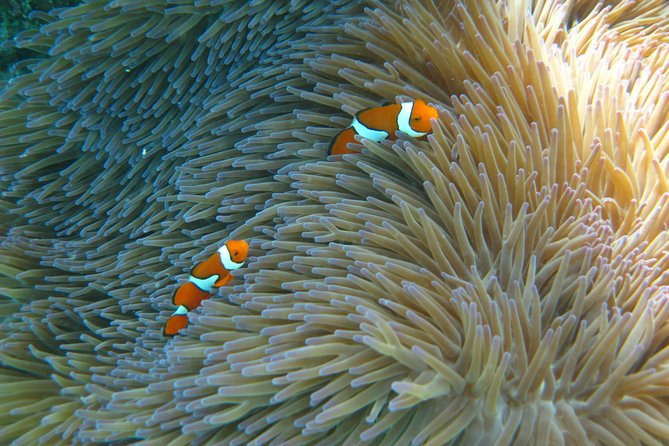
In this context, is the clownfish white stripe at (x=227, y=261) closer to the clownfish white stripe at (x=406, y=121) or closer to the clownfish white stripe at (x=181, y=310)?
the clownfish white stripe at (x=181, y=310)

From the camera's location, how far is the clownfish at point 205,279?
1670 millimetres

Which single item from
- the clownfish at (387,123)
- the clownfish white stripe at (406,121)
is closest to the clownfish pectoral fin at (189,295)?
the clownfish at (387,123)

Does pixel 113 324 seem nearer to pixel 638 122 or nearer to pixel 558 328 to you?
pixel 558 328

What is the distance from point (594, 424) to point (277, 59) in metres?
1.63

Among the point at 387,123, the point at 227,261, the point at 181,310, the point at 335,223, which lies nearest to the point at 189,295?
the point at 181,310

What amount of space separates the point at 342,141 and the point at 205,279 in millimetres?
638

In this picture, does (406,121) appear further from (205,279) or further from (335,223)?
(205,279)

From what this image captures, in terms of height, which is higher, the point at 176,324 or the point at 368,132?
the point at 368,132

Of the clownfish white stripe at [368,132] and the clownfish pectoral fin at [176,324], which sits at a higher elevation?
the clownfish white stripe at [368,132]

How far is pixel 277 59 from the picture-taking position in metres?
2.12

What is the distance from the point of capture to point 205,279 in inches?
66.4

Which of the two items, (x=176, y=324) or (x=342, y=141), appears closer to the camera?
(x=176, y=324)

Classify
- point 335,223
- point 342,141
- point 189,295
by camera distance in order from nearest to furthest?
point 335,223
point 189,295
point 342,141

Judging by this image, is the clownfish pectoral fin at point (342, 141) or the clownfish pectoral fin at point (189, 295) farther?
the clownfish pectoral fin at point (342, 141)
